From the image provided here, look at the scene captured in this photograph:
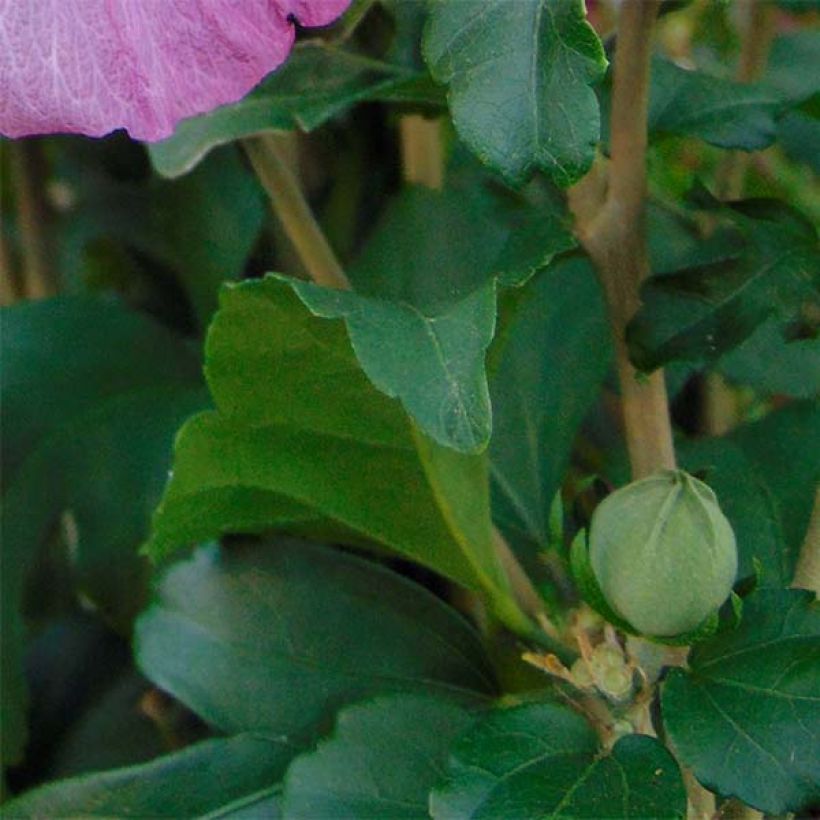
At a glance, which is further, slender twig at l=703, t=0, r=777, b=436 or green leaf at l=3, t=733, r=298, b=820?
slender twig at l=703, t=0, r=777, b=436

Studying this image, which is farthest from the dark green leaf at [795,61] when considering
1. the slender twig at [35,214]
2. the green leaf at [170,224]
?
the slender twig at [35,214]

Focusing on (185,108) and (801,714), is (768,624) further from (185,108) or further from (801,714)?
(185,108)

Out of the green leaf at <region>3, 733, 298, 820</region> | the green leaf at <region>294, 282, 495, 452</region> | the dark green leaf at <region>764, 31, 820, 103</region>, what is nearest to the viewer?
the green leaf at <region>294, 282, 495, 452</region>

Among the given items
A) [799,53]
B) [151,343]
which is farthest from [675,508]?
[799,53]

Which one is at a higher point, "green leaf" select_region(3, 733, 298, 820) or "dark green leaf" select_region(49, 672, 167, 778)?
"green leaf" select_region(3, 733, 298, 820)

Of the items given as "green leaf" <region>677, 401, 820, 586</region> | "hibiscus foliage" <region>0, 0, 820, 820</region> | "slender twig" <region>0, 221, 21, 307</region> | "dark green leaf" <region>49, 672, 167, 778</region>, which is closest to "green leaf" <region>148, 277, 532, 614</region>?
"hibiscus foliage" <region>0, 0, 820, 820</region>

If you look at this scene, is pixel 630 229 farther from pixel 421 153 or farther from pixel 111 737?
pixel 111 737

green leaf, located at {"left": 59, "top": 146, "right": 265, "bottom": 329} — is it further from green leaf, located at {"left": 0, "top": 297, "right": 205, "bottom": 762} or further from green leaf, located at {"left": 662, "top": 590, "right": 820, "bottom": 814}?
green leaf, located at {"left": 662, "top": 590, "right": 820, "bottom": 814}
